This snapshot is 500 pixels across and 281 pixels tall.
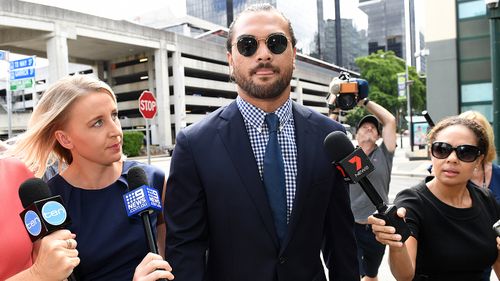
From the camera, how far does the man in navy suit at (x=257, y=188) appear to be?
1.92 meters

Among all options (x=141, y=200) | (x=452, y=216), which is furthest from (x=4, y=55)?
(x=452, y=216)

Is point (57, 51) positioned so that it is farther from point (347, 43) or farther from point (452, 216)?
point (347, 43)

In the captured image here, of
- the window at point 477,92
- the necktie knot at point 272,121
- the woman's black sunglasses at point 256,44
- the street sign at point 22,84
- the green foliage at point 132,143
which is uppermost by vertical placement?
the street sign at point 22,84

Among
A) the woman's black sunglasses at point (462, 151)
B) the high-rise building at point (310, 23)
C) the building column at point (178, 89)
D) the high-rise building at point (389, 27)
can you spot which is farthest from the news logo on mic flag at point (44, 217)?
the high-rise building at point (389, 27)

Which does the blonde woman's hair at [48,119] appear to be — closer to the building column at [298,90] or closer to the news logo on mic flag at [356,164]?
the news logo on mic flag at [356,164]

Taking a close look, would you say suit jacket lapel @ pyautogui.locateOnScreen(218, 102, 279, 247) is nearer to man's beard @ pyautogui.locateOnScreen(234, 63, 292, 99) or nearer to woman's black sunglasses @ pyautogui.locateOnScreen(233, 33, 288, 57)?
man's beard @ pyautogui.locateOnScreen(234, 63, 292, 99)

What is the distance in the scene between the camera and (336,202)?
211cm

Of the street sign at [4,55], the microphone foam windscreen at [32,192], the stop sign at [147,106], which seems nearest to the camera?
the microphone foam windscreen at [32,192]

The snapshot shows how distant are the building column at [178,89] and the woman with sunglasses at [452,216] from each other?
45.8m

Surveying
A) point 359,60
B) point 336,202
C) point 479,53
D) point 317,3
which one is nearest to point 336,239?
point 336,202

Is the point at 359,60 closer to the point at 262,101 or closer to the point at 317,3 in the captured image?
the point at 262,101

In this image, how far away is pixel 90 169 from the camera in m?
2.29

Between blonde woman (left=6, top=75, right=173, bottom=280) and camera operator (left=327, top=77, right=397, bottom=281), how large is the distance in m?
2.53

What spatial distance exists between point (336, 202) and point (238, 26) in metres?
1.04
